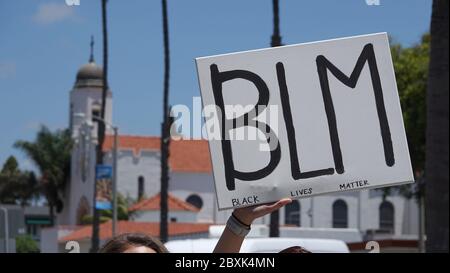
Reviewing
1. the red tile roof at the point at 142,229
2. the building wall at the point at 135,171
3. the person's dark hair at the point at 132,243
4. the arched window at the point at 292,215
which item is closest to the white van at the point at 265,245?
the person's dark hair at the point at 132,243

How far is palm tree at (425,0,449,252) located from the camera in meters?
14.3

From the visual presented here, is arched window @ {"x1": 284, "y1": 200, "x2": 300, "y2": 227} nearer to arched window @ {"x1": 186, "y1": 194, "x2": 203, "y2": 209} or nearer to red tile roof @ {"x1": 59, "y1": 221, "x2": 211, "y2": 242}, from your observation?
arched window @ {"x1": 186, "y1": 194, "x2": 203, "y2": 209}

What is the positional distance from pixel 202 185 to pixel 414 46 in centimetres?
4792

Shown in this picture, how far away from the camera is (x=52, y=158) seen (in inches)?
3629

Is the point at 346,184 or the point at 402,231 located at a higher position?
the point at 402,231

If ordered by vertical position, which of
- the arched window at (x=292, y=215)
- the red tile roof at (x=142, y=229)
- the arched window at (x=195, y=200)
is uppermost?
the arched window at (x=195, y=200)

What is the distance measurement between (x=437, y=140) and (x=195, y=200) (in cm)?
7493

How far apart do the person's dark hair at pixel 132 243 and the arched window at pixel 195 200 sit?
8482 cm

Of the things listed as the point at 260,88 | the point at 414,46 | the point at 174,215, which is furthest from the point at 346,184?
the point at 174,215

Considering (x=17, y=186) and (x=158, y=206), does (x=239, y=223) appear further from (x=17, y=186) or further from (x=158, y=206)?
(x=17, y=186)

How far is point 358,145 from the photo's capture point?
3867 mm

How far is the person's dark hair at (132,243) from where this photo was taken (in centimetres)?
314

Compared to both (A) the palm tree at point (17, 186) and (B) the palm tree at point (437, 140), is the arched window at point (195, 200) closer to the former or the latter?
(A) the palm tree at point (17, 186)
